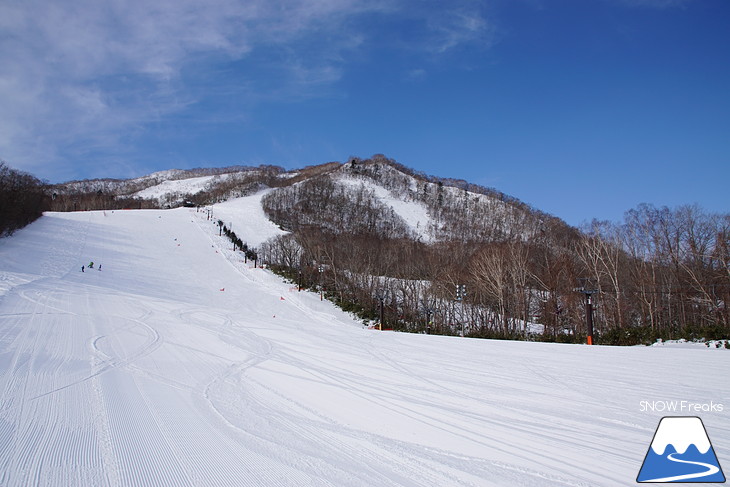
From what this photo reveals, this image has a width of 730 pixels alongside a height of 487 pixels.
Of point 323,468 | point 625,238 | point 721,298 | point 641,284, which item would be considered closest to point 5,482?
point 323,468

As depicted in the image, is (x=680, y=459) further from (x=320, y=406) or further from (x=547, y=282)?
(x=547, y=282)

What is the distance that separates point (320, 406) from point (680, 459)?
405cm

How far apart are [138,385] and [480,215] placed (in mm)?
128991

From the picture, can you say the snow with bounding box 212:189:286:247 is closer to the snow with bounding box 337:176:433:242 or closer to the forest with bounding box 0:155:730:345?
the forest with bounding box 0:155:730:345

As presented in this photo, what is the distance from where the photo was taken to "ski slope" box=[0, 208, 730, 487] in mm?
3467

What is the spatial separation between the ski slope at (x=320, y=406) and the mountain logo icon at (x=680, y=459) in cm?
19

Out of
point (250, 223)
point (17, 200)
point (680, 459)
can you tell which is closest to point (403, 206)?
point (250, 223)

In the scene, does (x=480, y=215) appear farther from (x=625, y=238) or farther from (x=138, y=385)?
(x=138, y=385)

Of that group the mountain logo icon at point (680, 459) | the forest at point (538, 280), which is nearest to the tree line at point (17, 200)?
the forest at point (538, 280)

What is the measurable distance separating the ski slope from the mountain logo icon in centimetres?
19

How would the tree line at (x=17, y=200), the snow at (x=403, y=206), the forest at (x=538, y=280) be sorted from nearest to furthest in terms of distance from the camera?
A: the forest at (x=538, y=280) → the tree line at (x=17, y=200) → the snow at (x=403, y=206)

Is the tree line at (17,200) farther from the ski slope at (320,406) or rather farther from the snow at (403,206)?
the snow at (403,206)

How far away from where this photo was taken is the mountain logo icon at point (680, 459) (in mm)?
3172

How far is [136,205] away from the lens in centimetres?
10881
